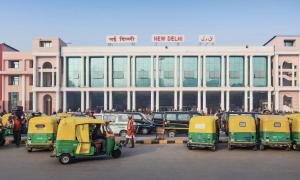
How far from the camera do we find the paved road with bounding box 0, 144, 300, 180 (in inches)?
436

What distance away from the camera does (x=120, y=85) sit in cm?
6644

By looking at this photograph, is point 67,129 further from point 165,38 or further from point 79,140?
point 165,38

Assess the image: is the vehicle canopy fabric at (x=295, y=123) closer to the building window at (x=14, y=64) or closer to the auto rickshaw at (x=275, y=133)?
the auto rickshaw at (x=275, y=133)

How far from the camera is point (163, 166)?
1280 centimetres

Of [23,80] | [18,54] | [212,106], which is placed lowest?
[212,106]

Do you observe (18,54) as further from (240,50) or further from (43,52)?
(240,50)

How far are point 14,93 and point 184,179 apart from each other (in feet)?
206

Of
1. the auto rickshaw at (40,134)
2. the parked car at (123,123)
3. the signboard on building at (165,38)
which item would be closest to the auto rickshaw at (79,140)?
the auto rickshaw at (40,134)

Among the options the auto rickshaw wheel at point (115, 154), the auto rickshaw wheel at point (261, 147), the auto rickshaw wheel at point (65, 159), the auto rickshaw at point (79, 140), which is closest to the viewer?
the auto rickshaw wheel at point (65, 159)

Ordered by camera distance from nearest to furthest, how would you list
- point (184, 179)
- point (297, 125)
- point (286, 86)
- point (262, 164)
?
point (184, 179) → point (262, 164) → point (297, 125) → point (286, 86)

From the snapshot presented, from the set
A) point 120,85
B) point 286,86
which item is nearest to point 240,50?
point 286,86

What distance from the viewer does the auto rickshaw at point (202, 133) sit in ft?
56.1

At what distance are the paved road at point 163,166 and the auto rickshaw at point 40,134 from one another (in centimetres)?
41

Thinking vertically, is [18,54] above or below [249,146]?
above
